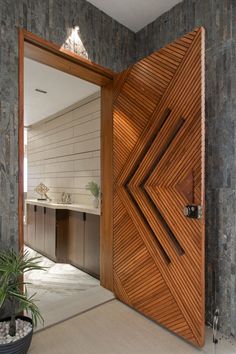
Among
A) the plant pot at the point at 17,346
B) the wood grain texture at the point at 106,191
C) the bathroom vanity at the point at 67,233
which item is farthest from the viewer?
the bathroom vanity at the point at 67,233

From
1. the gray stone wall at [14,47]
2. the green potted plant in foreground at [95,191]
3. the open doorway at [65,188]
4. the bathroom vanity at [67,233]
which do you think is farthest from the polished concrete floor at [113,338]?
the green potted plant in foreground at [95,191]

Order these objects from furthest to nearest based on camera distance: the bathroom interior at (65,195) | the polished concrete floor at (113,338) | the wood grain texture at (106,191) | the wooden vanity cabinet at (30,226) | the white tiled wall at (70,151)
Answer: the wooden vanity cabinet at (30,226) → the white tiled wall at (70,151) → the bathroom interior at (65,195) → the wood grain texture at (106,191) → the polished concrete floor at (113,338)

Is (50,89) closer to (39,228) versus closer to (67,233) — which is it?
(67,233)

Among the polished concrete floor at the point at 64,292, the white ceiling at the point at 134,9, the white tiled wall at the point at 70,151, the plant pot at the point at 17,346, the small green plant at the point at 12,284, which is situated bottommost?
the polished concrete floor at the point at 64,292

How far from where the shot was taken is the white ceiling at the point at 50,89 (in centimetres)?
314

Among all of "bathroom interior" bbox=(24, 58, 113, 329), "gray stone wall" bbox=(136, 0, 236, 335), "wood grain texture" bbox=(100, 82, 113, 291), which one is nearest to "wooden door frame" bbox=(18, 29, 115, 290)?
"wood grain texture" bbox=(100, 82, 113, 291)

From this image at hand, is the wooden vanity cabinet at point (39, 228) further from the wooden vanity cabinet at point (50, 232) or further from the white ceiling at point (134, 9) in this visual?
the white ceiling at point (134, 9)

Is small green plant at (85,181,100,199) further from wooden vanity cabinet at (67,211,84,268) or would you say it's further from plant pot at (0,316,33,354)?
plant pot at (0,316,33,354)

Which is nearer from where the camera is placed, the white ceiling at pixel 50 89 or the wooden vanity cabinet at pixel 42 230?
the white ceiling at pixel 50 89

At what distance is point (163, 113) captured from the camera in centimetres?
212

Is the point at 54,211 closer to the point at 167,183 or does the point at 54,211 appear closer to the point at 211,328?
the point at 167,183

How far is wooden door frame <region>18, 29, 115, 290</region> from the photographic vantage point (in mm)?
1942

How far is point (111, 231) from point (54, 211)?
1.49 meters

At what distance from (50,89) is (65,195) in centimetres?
183
